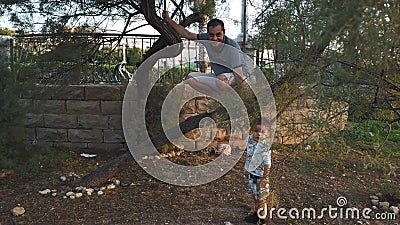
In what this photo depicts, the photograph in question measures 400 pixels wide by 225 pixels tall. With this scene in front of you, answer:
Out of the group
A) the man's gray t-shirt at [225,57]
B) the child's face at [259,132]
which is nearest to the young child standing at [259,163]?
the child's face at [259,132]

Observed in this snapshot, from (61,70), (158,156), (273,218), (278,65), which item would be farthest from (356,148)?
(61,70)

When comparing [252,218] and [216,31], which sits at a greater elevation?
[216,31]

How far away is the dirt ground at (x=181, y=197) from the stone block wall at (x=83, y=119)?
31.7 inches

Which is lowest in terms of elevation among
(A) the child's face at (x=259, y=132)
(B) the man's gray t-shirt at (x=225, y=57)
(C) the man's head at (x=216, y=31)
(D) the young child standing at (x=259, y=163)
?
(D) the young child standing at (x=259, y=163)

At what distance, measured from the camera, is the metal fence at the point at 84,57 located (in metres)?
3.85

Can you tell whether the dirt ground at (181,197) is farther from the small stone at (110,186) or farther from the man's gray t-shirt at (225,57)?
the man's gray t-shirt at (225,57)

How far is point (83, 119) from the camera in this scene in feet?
16.6

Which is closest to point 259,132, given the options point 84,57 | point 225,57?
point 225,57

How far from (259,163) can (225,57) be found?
867 millimetres

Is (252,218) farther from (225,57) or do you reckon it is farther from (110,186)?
(110,186)

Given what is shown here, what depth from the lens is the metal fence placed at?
3.85m

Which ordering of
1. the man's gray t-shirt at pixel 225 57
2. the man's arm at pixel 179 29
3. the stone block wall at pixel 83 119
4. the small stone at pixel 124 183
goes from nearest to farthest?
the man's gray t-shirt at pixel 225 57 < the man's arm at pixel 179 29 < the small stone at pixel 124 183 < the stone block wall at pixel 83 119

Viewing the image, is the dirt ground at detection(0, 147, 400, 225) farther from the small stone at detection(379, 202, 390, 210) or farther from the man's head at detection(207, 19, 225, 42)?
the man's head at detection(207, 19, 225, 42)

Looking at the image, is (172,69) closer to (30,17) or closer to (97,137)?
(97,137)
